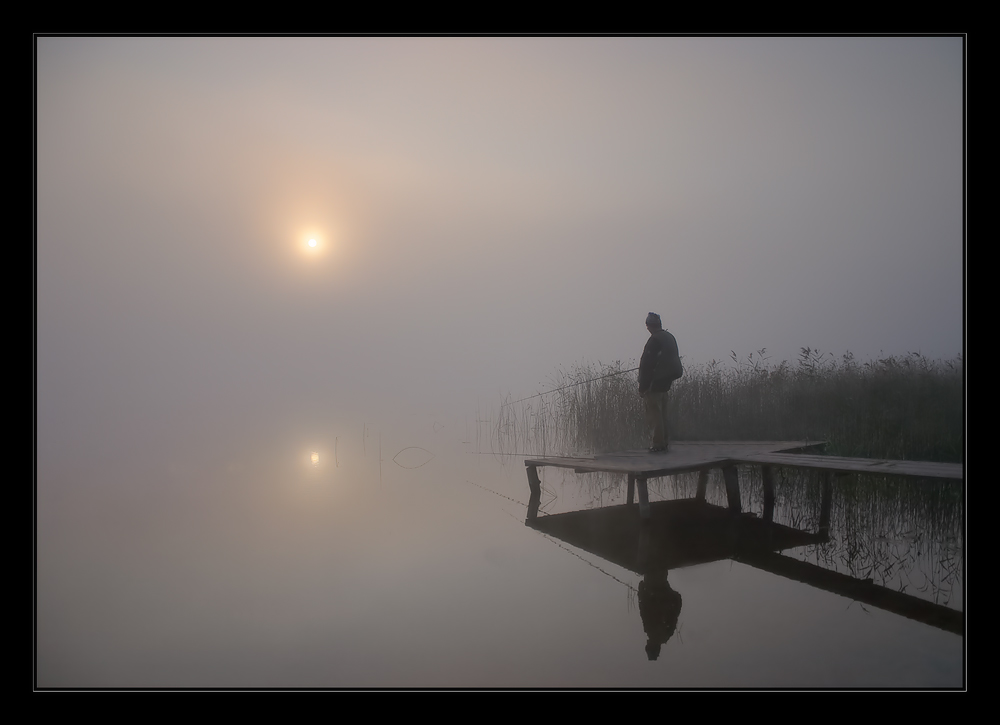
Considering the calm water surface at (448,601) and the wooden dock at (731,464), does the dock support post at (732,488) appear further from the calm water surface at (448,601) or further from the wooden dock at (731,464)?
the calm water surface at (448,601)

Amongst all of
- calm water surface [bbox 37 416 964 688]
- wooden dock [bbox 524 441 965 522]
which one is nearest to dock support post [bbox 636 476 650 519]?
wooden dock [bbox 524 441 965 522]

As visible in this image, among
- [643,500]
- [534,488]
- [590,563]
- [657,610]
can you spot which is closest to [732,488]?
[643,500]

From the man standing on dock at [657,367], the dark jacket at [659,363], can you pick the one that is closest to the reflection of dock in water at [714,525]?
the man standing on dock at [657,367]

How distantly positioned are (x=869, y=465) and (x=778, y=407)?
9.58 ft

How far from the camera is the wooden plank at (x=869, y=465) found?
4.17 metres

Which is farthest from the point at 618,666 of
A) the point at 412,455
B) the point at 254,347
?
the point at 254,347

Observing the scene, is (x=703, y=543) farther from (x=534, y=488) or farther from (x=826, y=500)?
(x=534, y=488)

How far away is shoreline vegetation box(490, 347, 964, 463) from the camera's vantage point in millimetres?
6113

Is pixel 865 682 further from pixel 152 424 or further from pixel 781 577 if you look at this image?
pixel 152 424

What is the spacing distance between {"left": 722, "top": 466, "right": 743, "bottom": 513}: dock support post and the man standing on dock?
0.84 m

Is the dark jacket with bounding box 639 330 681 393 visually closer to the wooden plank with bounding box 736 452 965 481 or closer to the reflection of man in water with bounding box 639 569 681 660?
the wooden plank with bounding box 736 452 965 481

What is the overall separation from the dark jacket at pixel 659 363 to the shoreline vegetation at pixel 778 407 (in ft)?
6.33
